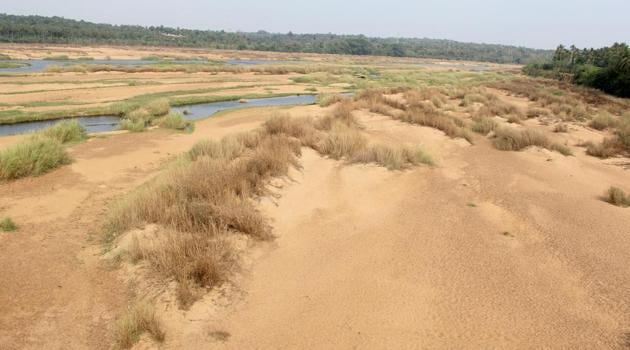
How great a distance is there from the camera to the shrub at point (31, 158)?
429 inches

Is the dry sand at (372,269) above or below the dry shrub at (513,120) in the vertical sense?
below

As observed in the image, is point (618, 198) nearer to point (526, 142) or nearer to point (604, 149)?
point (526, 142)

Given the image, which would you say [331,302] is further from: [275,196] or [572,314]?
[275,196]

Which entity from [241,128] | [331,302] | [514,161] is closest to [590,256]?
[331,302]

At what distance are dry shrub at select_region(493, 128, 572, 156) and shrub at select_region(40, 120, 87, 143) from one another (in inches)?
627

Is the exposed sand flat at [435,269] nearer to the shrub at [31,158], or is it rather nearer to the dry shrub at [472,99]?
the shrub at [31,158]

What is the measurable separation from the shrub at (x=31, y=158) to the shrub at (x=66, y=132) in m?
2.63

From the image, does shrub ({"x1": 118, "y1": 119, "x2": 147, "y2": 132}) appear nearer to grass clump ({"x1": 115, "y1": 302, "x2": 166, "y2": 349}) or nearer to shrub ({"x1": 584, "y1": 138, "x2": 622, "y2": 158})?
grass clump ({"x1": 115, "y1": 302, "x2": 166, "y2": 349})

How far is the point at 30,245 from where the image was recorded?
24.2 feet

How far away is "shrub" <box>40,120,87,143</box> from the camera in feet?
50.4

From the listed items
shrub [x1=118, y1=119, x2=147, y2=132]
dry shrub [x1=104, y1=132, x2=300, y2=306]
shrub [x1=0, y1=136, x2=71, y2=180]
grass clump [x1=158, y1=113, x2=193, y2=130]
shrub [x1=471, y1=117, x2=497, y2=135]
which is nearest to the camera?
dry shrub [x1=104, y1=132, x2=300, y2=306]

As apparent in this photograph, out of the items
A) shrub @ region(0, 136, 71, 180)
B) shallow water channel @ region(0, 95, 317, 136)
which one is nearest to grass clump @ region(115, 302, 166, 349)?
shrub @ region(0, 136, 71, 180)

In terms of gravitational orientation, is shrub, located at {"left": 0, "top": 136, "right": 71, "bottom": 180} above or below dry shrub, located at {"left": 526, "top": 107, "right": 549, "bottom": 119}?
below

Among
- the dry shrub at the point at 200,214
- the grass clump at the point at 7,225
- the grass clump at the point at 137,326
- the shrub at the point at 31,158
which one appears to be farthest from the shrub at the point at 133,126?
the grass clump at the point at 137,326
